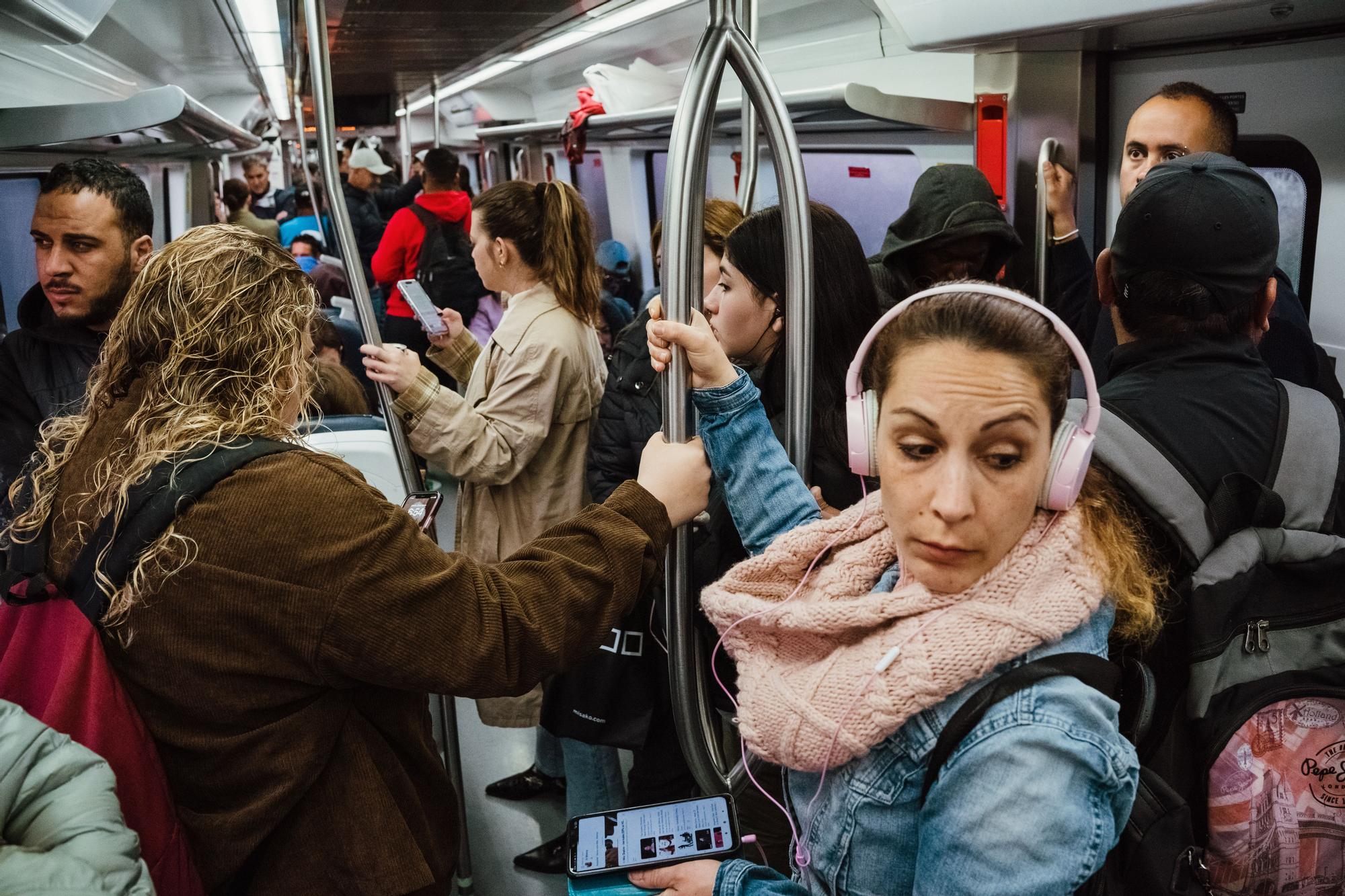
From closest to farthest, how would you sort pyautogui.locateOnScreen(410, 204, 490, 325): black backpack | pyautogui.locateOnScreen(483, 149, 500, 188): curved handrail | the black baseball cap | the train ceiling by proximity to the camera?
the black baseball cap < the train ceiling < pyautogui.locateOnScreen(410, 204, 490, 325): black backpack < pyautogui.locateOnScreen(483, 149, 500, 188): curved handrail

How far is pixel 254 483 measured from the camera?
124cm

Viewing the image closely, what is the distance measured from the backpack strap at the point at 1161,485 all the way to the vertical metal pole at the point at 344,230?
115 centimetres

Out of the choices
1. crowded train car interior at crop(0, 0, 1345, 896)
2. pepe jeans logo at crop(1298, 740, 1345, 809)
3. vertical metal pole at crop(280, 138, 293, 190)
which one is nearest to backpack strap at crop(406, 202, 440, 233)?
crowded train car interior at crop(0, 0, 1345, 896)

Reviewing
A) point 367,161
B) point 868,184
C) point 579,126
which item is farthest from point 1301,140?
point 367,161

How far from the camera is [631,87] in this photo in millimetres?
5285

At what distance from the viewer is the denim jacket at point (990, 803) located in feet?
2.85

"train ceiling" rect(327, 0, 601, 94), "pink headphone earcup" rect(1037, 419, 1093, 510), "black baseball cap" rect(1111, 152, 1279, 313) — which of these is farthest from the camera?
"train ceiling" rect(327, 0, 601, 94)

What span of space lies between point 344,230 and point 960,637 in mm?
1425

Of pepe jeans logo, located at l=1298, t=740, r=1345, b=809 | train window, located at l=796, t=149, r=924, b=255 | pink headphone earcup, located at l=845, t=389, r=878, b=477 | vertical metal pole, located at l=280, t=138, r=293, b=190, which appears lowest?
pepe jeans logo, located at l=1298, t=740, r=1345, b=809

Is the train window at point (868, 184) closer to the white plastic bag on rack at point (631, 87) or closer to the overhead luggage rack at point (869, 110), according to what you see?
the overhead luggage rack at point (869, 110)

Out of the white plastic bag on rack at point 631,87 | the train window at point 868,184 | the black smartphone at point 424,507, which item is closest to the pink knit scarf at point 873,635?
the black smartphone at point 424,507

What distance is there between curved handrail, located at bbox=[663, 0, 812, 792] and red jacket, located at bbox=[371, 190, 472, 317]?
16.4 feet

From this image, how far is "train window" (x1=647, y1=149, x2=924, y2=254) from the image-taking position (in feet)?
14.3

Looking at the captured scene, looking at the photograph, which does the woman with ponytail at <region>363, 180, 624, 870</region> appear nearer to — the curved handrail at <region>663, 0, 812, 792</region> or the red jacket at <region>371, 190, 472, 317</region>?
the curved handrail at <region>663, 0, 812, 792</region>
